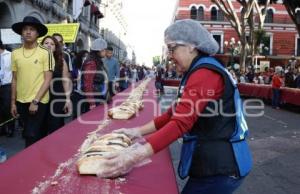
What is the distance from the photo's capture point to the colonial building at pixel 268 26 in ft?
221

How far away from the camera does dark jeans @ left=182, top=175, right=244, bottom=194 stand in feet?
8.67

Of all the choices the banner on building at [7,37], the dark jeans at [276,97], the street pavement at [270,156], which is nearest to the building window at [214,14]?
the dark jeans at [276,97]

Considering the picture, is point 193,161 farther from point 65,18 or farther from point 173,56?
point 65,18

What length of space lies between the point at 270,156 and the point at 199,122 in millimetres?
6000

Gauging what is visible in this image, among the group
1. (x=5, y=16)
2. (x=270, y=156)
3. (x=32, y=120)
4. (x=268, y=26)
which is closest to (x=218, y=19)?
(x=268, y=26)

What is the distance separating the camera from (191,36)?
260 cm

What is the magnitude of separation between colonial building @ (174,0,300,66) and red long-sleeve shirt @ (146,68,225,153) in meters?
65.4

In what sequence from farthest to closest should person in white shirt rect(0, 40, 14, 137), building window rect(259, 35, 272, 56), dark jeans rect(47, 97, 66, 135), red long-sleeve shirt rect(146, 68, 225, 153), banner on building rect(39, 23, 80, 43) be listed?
building window rect(259, 35, 272, 56), banner on building rect(39, 23, 80, 43), person in white shirt rect(0, 40, 14, 137), dark jeans rect(47, 97, 66, 135), red long-sleeve shirt rect(146, 68, 225, 153)

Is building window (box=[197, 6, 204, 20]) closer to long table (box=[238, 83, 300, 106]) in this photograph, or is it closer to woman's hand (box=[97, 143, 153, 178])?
long table (box=[238, 83, 300, 106])

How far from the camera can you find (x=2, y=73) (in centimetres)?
958

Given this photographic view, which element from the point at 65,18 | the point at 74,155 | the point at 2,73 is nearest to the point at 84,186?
the point at 74,155

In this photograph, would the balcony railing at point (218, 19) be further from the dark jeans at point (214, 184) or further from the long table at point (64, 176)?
the dark jeans at point (214, 184)

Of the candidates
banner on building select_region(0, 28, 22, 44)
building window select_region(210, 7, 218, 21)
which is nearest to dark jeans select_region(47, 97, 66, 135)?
banner on building select_region(0, 28, 22, 44)

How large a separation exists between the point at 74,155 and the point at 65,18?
29.2 metres
